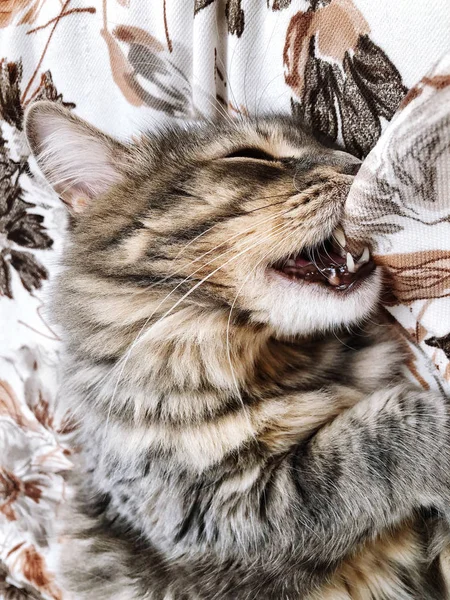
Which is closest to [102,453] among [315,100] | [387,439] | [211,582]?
[211,582]

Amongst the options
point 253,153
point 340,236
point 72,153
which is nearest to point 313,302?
point 340,236

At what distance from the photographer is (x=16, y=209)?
56.7 inches

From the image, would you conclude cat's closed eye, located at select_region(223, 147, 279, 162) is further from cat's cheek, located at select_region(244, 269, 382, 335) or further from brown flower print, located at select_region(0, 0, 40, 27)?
brown flower print, located at select_region(0, 0, 40, 27)

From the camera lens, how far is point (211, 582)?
107 centimetres

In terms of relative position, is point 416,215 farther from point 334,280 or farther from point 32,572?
point 32,572

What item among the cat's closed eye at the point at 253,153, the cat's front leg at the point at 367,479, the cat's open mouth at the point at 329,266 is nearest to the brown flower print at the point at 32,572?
the cat's front leg at the point at 367,479

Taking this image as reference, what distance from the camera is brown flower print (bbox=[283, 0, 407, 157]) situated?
0.94 metres

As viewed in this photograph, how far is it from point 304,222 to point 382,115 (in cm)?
22

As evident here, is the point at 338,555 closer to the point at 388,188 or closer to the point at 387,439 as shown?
the point at 387,439

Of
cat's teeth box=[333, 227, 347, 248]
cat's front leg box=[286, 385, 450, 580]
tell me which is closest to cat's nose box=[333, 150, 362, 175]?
cat's teeth box=[333, 227, 347, 248]

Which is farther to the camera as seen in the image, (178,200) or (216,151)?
(216,151)

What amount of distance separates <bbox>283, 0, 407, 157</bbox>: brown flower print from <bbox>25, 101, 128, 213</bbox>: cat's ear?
1.25ft

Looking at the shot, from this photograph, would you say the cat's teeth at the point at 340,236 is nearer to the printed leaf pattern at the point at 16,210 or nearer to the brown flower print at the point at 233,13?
the brown flower print at the point at 233,13

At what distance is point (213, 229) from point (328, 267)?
0.24 metres
